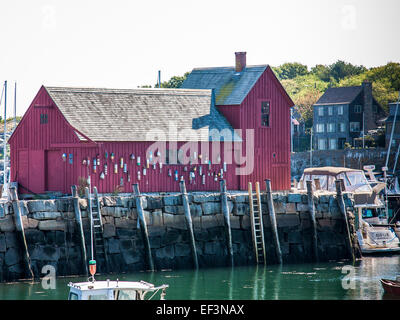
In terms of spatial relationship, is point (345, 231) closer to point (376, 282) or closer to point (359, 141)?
point (376, 282)

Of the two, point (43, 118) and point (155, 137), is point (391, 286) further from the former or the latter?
point (43, 118)

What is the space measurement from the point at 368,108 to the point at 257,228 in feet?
206

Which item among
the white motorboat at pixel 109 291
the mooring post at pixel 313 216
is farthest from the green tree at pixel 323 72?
the white motorboat at pixel 109 291

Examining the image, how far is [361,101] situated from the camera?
331ft

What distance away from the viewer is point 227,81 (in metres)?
50.2

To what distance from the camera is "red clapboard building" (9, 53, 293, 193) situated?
1687 inches

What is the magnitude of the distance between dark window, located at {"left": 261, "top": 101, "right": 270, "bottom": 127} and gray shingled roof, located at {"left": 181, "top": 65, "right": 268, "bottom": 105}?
1140 mm

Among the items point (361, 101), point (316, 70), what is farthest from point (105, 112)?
point (316, 70)

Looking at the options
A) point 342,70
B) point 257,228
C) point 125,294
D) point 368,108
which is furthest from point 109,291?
point 342,70

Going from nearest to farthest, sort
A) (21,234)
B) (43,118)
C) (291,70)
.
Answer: (21,234)
(43,118)
(291,70)

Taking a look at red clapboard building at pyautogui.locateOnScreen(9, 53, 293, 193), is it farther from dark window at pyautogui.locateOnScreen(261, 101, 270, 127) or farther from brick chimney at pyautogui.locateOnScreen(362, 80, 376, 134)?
brick chimney at pyautogui.locateOnScreen(362, 80, 376, 134)

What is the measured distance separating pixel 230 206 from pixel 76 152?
747 centimetres

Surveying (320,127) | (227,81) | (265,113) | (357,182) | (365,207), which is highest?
(227,81)

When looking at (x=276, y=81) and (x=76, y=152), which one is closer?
(x=76, y=152)
